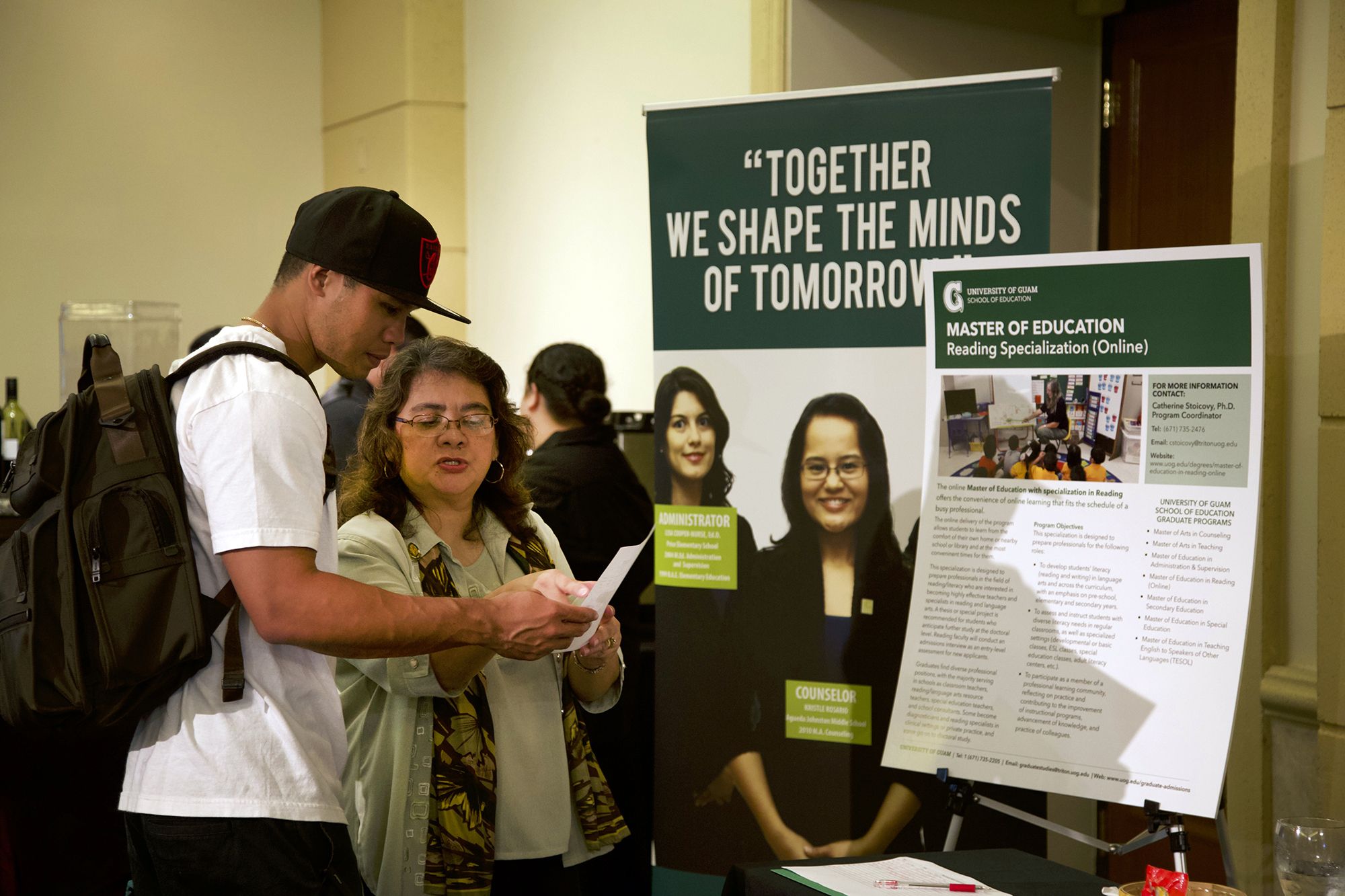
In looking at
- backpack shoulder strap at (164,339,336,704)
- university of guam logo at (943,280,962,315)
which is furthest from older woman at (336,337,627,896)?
university of guam logo at (943,280,962,315)

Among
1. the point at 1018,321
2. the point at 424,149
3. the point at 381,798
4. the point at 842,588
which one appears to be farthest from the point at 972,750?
the point at 424,149

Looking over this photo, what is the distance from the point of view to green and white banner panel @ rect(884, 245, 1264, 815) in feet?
6.63

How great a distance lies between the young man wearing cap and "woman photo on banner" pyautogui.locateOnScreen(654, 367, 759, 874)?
1.20m

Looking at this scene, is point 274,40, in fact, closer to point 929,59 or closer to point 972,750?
point 929,59

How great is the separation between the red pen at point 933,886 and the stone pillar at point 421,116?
4.16 metres

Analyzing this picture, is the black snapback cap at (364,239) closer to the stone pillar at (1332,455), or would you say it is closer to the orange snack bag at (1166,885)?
the orange snack bag at (1166,885)

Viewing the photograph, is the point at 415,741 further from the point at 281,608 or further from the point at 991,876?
the point at 991,876

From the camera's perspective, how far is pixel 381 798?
6.68ft

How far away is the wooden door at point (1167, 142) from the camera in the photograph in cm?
342

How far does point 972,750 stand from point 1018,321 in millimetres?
781

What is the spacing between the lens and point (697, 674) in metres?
2.90

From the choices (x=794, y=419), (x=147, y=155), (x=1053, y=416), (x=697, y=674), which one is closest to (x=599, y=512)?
(x=697, y=674)

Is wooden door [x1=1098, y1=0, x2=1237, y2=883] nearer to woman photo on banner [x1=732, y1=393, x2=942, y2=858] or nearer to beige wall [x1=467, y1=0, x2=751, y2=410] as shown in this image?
woman photo on banner [x1=732, y1=393, x2=942, y2=858]

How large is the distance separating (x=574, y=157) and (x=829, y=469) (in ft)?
8.39
